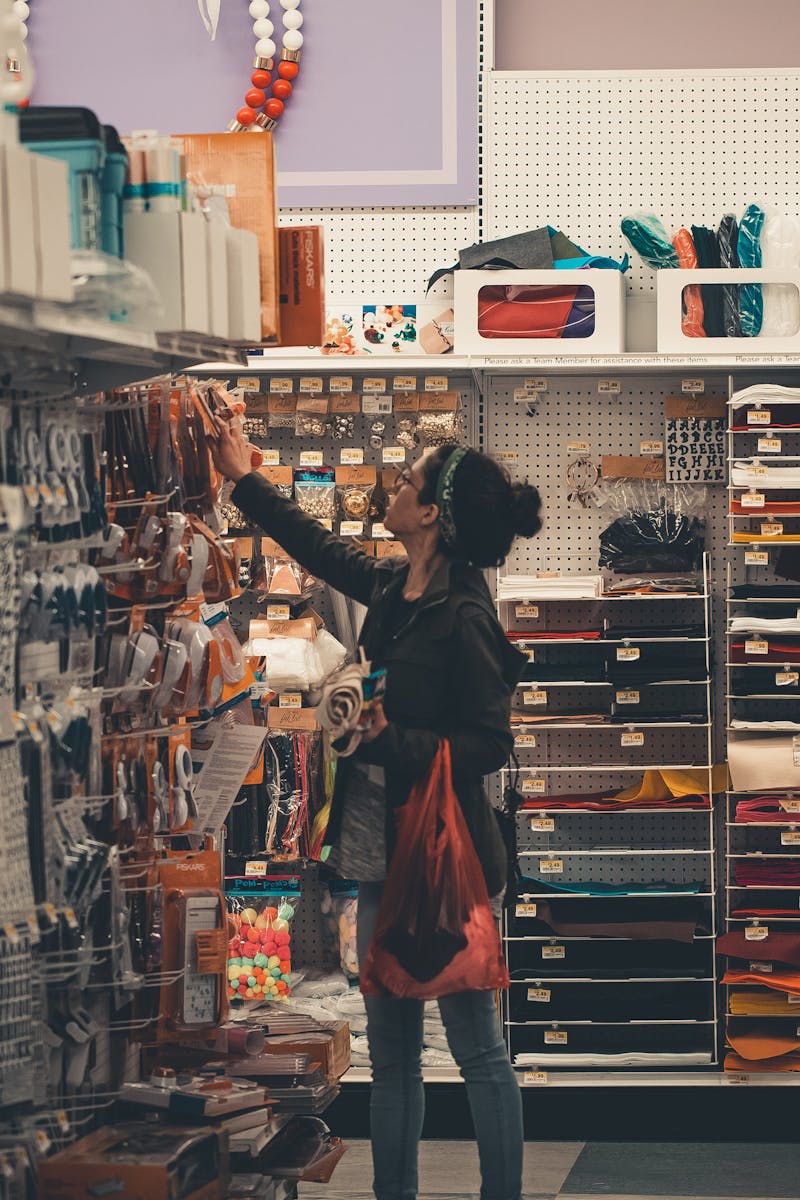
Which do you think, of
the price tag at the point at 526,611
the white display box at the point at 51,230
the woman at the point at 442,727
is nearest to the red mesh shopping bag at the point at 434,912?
the woman at the point at 442,727

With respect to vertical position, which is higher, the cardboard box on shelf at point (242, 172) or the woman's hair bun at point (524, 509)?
the cardboard box on shelf at point (242, 172)

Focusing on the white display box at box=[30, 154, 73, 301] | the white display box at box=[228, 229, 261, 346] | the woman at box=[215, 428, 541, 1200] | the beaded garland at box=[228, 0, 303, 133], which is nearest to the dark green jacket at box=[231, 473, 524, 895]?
the woman at box=[215, 428, 541, 1200]

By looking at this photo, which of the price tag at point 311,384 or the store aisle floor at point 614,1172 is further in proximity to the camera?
the price tag at point 311,384

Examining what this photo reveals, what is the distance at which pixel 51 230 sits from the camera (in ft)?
6.63

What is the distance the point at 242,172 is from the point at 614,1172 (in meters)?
3.03

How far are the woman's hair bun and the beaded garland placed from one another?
2510mm

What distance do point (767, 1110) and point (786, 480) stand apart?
1956 millimetres

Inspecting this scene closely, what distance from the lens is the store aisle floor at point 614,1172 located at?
4.14m

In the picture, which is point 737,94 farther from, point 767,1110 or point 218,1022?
point 218,1022

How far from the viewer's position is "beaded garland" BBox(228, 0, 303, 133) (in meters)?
5.11

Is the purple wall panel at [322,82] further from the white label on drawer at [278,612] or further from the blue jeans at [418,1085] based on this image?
the blue jeans at [418,1085]

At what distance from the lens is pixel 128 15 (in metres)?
5.25

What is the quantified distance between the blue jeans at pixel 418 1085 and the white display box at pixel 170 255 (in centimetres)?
126

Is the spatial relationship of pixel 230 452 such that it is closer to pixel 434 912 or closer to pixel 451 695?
pixel 451 695
